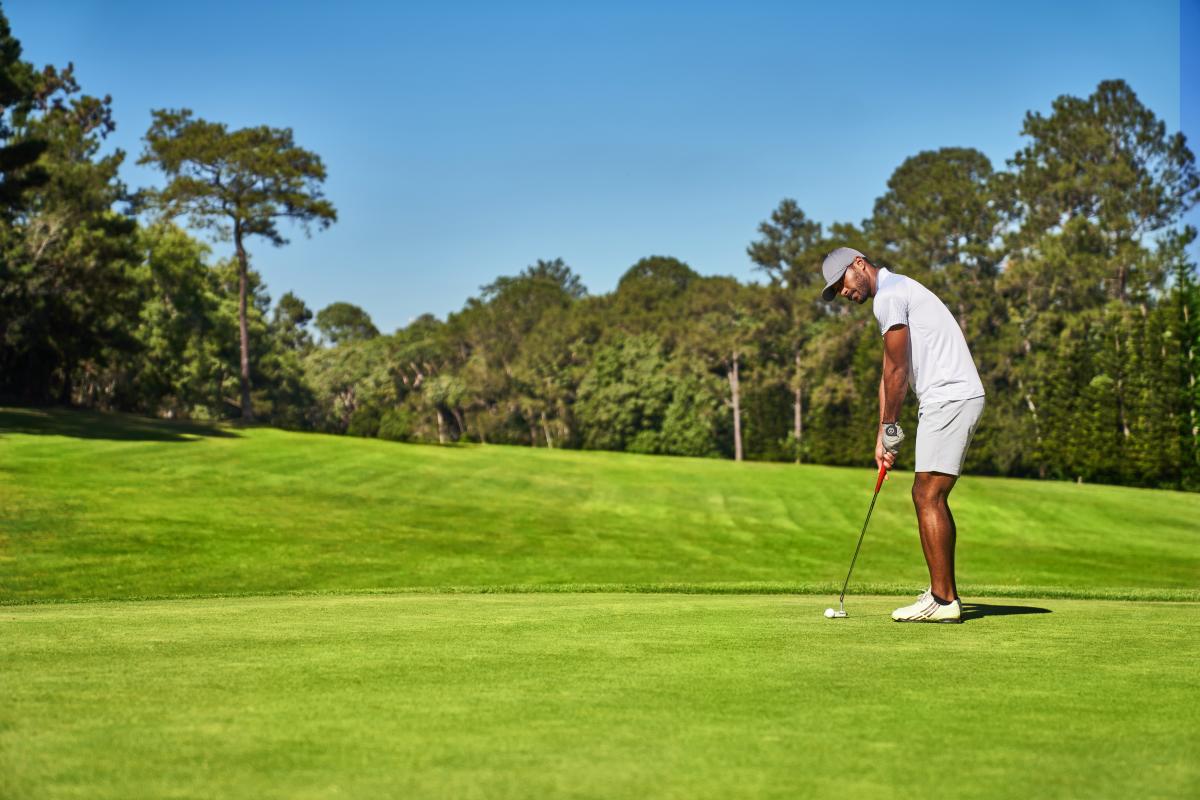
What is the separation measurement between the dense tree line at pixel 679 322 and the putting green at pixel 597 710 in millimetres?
40605

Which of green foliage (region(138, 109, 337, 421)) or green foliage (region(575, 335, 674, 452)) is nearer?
green foliage (region(138, 109, 337, 421))

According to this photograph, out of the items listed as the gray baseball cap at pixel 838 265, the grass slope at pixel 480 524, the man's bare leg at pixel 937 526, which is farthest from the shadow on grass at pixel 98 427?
the man's bare leg at pixel 937 526

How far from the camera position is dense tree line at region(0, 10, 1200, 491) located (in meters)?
56.9

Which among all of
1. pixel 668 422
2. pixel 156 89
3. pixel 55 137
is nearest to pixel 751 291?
pixel 668 422

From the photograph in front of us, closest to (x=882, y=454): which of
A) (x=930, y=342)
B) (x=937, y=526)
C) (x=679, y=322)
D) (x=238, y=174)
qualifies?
(x=937, y=526)

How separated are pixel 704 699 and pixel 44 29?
71.6m

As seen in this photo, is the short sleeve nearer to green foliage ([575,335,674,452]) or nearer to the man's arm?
the man's arm

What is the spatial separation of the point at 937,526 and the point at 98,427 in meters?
39.6

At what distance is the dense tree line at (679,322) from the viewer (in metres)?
56.9

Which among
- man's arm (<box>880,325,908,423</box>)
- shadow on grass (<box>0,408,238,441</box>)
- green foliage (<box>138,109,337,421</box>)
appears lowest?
shadow on grass (<box>0,408,238,441</box>)

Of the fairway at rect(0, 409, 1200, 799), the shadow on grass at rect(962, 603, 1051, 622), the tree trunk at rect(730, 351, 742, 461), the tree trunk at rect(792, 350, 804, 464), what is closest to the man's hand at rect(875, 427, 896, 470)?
the fairway at rect(0, 409, 1200, 799)

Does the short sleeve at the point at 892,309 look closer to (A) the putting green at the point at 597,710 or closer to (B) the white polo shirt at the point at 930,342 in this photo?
(B) the white polo shirt at the point at 930,342

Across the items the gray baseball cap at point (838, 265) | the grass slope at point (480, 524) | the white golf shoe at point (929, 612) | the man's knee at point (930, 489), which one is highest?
the gray baseball cap at point (838, 265)

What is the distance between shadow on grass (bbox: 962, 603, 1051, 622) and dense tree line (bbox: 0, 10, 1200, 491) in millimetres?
39916
